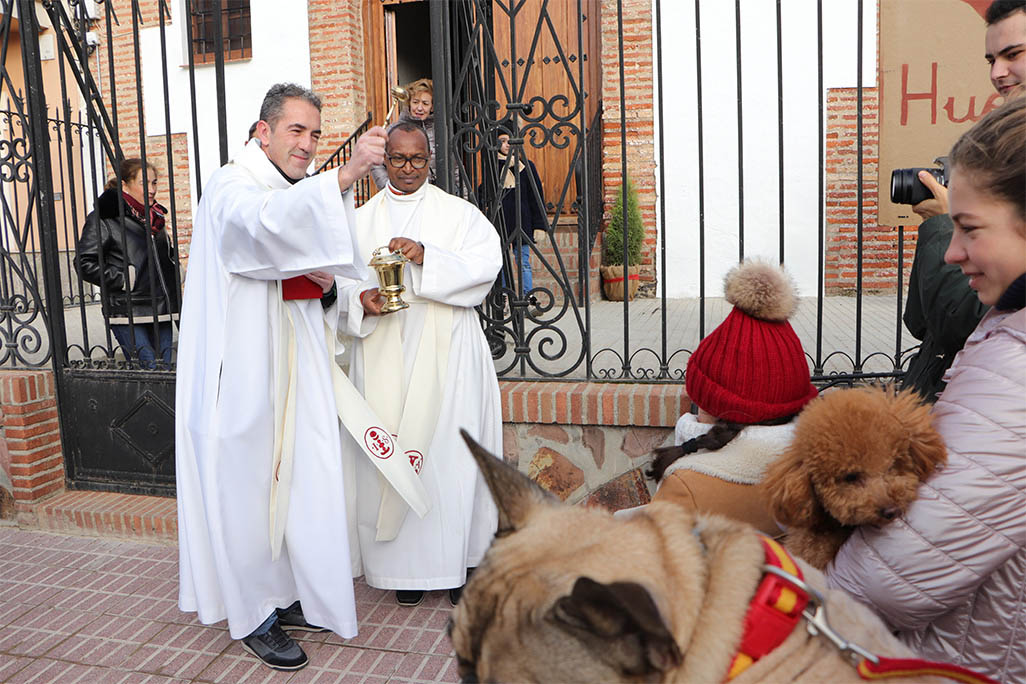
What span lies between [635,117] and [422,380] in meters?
6.38

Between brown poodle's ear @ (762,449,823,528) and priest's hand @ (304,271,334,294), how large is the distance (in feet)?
7.28

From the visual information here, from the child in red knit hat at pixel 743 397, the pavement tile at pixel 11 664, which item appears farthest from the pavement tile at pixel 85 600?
the child in red knit hat at pixel 743 397

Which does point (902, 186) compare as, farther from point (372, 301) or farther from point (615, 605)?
point (372, 301)

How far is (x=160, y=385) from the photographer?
15.7 feet

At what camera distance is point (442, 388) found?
3.77m

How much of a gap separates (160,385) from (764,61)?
695 centimetres

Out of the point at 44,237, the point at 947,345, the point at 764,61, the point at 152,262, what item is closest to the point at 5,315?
the point at 44,237

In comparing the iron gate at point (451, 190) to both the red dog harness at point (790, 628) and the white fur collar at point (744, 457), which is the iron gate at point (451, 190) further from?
the red dog harness at point (790, 628)

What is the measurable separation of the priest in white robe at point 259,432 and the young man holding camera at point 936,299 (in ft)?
6.56

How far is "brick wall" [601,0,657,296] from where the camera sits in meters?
9.02

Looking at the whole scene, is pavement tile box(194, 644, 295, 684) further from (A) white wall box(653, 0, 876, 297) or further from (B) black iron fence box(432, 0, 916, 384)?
(A) white wall box(653, 0, 876, 297)

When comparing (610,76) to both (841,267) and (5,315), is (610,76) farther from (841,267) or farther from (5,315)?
(5,315)

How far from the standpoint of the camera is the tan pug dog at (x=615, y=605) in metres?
1.01

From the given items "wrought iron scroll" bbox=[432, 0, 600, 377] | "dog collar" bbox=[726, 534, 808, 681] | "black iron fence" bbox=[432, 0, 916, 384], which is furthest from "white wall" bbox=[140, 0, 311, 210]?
"dog collar" bbox=[726, 534, 808, 681]
